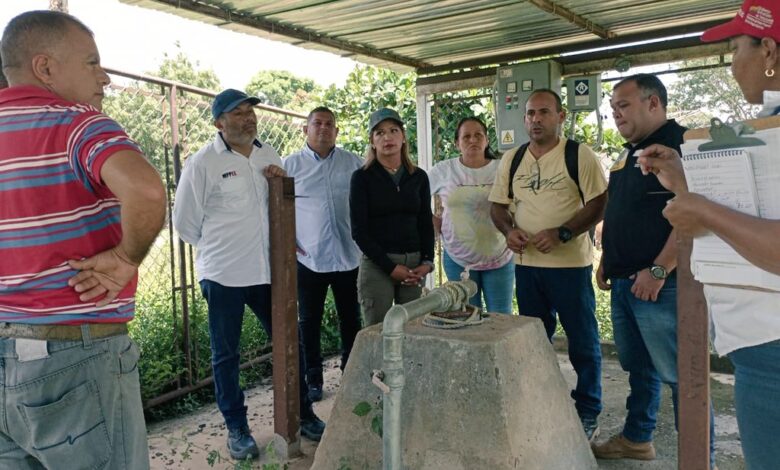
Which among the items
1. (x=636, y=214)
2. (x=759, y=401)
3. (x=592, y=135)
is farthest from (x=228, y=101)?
(x=592, y=135)

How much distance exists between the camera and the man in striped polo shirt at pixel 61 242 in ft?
5.17

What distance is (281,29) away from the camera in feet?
14.0

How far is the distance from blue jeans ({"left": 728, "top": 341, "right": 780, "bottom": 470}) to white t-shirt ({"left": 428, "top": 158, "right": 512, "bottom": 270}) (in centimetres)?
261

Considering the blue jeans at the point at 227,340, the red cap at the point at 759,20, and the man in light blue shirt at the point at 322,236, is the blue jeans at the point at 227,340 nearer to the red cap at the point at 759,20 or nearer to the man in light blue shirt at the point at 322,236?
the man in light blue shirt at the point at 322,236

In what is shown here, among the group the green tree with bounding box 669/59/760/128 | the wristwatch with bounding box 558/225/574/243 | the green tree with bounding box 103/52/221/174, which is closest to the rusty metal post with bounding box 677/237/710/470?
the wristwatch with bounding box 558/225/574/243

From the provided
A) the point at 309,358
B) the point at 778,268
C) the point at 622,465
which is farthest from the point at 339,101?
the point at 778,268

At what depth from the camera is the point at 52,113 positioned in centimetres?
158

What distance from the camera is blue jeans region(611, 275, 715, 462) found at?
112 inches

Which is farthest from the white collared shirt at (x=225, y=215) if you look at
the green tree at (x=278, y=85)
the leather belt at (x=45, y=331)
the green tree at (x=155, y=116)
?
the green tree at (x=278, y=85)

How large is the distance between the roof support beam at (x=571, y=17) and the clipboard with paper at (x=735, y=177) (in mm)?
2646

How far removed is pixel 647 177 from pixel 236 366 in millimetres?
2418

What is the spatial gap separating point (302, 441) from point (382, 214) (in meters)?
1.47

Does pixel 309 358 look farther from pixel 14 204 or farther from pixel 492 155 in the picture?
pixel 14 204

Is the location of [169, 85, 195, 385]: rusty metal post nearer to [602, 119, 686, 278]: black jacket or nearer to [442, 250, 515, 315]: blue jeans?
[442, 250, 515, 315]: blue jeans
